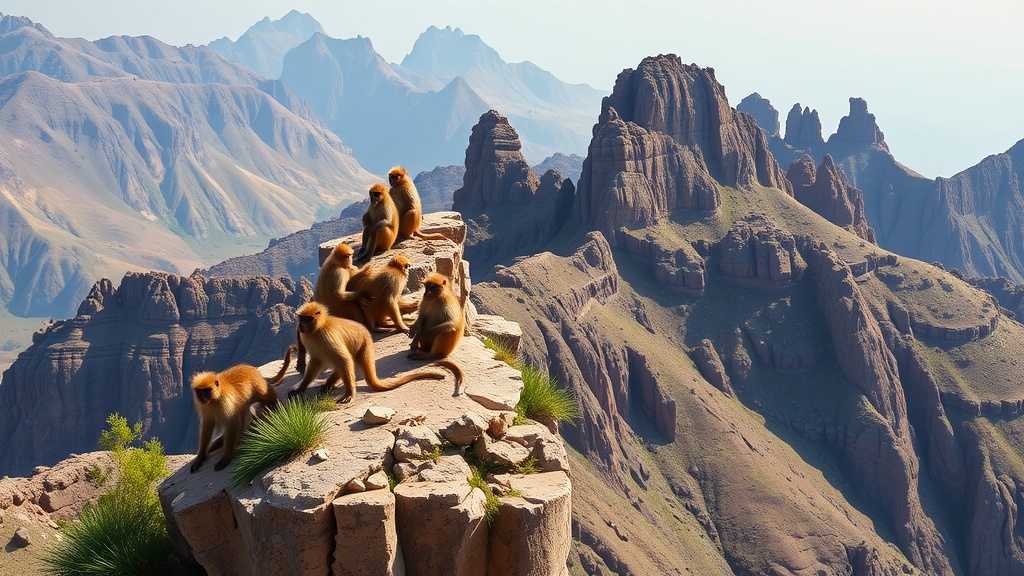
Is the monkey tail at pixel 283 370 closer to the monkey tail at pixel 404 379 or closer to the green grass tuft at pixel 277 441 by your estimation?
the monkey tail at pixel 404 379

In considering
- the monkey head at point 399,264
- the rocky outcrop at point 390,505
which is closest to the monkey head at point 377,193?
the monkey head at point 399,264

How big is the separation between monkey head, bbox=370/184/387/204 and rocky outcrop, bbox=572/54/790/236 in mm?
106545

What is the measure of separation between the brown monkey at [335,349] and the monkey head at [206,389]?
5.88ft

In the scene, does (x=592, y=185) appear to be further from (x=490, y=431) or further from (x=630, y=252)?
(x=490, y=431)

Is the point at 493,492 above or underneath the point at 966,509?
above

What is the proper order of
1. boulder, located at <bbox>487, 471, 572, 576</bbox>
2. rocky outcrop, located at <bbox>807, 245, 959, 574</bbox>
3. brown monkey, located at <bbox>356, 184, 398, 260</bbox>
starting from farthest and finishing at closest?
rocky outcrop, located at <bbox>807, 245, 959, 574</bbox> < brown monkey, located at <bbox>356, 184, 398, 260</bbox> < boulder, located at <bbox>487, 471, 572, 576</bbox>

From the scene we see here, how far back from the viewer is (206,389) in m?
14.2

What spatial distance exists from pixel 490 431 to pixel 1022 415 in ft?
396

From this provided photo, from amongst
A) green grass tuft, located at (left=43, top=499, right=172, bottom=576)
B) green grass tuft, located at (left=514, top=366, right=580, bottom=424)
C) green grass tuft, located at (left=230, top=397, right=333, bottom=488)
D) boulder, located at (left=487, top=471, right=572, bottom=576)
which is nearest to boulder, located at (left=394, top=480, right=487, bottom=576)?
boulder, located at (left=487, top=471, right=572, bottom=576)

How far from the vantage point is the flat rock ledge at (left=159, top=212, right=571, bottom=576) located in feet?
41.5

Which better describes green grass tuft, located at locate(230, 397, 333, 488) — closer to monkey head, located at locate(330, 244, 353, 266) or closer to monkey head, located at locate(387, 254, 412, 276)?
monkey head, located at locate(387, 254, 412, 276)

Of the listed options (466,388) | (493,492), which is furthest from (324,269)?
(493,492)

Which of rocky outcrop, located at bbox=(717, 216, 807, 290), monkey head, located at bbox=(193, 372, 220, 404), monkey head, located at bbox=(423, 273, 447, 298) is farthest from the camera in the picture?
rocky outcrop, located at bbox=(717, 216, 807, 290)

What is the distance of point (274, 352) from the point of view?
9100cm
